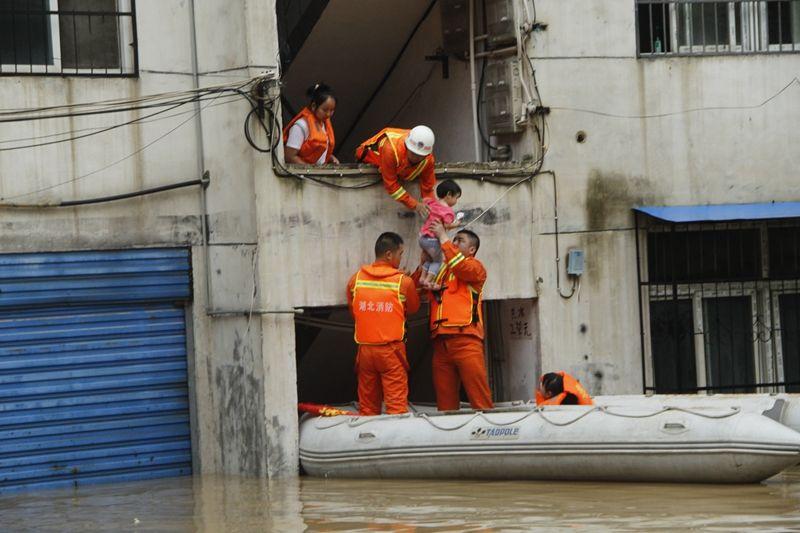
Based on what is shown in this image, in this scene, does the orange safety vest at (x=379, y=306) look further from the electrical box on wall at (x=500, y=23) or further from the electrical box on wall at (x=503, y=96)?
the electrical box on wall at (x=500, y=23)

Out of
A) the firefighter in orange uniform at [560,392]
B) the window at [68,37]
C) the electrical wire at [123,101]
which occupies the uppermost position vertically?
the window at [68,37]

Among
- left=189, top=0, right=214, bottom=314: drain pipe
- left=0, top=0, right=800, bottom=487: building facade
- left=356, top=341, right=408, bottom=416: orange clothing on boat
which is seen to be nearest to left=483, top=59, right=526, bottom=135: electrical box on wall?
left=0, top=0, right=800, bottom=487: building facade

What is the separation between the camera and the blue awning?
1431 cm

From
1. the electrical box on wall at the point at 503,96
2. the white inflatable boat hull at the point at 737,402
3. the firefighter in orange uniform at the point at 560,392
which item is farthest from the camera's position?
the electrical box on wall at the point at 503,96

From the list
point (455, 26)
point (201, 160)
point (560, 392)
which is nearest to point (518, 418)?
point (560, 392)

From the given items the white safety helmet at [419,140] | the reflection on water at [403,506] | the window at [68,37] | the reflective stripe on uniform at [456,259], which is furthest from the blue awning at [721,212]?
the window at [68,37]

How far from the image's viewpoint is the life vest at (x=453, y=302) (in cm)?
1359

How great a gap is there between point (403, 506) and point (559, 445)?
1444mm

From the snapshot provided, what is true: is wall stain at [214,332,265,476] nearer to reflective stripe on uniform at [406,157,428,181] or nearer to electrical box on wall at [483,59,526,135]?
reflective stripe on uniform at [406,157,428,181]

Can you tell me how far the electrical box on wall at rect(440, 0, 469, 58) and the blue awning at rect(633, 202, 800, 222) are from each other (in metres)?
2.38

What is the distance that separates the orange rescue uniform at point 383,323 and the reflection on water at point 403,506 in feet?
3.14

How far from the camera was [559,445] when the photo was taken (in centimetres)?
1218

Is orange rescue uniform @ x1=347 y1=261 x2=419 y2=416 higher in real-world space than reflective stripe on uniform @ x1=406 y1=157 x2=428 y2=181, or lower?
lower

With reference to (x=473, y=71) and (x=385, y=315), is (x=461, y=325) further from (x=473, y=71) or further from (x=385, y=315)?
(x=473, y=71)
